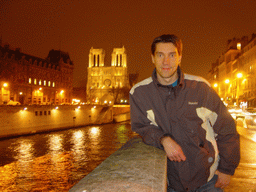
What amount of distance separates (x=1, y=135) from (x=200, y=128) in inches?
1017

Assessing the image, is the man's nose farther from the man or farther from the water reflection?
the water reflection

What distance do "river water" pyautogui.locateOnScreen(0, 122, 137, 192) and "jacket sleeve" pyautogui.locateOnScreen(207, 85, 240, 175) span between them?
37.2 feet

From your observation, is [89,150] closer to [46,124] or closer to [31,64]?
[46,124]

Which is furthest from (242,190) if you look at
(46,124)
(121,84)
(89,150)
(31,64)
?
(121,84)

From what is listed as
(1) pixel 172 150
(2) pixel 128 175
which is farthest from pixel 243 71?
(2) pixel 128 175

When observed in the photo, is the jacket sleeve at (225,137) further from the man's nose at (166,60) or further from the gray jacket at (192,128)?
the man's nose at (166,60)

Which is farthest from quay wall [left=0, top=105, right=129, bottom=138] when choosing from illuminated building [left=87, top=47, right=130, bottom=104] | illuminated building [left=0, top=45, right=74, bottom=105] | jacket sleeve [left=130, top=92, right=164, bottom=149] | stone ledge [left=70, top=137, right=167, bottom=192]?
illuminated building [left=87, top=47, right=130, bottom=104]

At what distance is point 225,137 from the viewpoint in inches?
80.7

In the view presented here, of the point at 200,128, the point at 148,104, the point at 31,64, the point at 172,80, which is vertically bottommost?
the point at 200,128

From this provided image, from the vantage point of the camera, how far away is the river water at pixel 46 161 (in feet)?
45.5

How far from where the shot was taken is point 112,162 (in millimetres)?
1623

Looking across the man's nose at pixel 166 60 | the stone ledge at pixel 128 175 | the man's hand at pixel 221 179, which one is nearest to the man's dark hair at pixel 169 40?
the man's nose at pixel 166 60

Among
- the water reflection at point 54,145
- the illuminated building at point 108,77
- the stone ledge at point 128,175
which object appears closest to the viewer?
the stone ledge at point 128,175

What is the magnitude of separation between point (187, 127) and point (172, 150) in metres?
0.21
